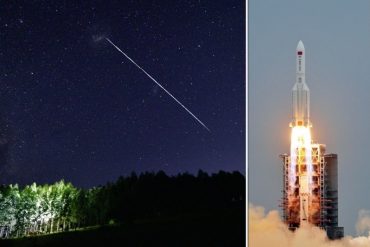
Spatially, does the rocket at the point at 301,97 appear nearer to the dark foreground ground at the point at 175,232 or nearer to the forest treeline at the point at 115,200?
the forest treeline at the point at 115,200

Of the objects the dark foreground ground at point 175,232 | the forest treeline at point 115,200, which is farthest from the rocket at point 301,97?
the dark foreground ground at point 175,232

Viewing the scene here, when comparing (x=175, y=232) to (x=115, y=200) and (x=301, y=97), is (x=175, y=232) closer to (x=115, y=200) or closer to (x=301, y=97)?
(x=115, y=200)

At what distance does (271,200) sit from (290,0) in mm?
1986

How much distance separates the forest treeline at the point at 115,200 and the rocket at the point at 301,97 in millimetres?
830

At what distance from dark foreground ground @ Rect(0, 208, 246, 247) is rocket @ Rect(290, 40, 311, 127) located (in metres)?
1.10

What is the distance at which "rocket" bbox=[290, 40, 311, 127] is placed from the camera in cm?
676

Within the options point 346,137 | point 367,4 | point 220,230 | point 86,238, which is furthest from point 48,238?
point 367,4

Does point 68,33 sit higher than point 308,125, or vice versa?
point 68,33

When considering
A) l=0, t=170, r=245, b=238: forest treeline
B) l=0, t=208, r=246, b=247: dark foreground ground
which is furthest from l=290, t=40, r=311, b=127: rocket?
l=0, t=208, r=246, b=247: dark foreground ground

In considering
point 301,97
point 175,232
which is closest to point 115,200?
point 175,232

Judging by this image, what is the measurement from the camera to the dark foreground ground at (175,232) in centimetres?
666

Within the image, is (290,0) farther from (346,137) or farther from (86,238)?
(86,238)

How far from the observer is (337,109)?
22.3 feet

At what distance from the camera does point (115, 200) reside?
685 centimetres
